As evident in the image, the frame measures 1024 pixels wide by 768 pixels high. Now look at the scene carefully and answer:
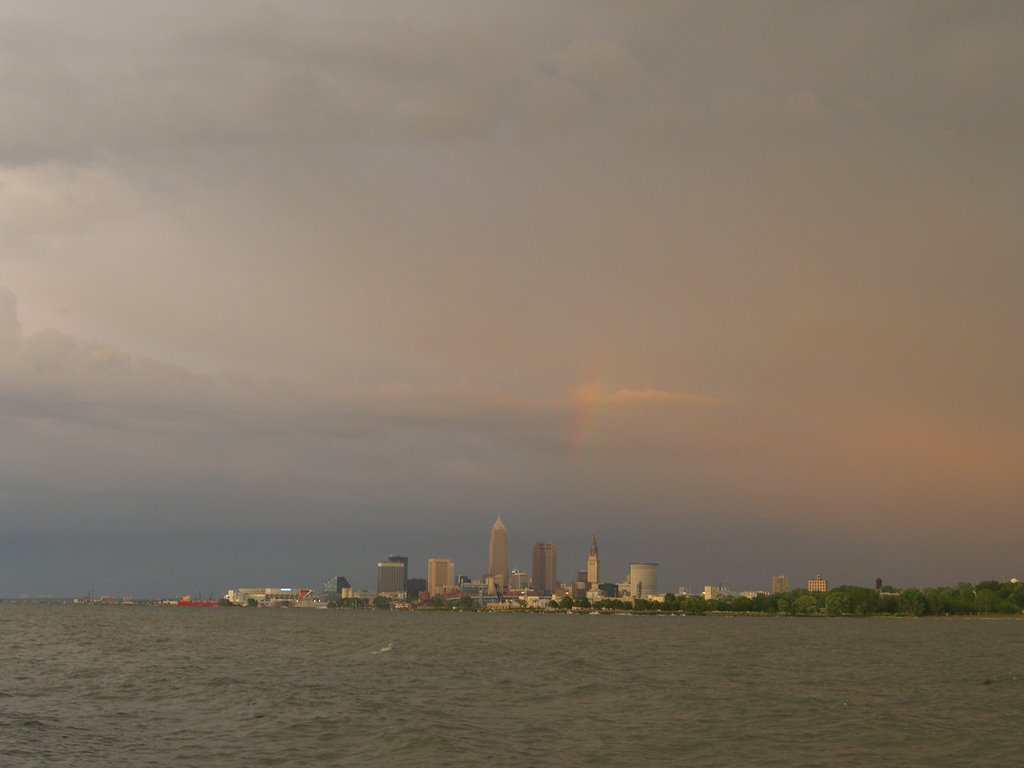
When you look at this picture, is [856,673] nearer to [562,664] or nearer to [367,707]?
[562,664]

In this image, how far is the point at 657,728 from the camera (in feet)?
168

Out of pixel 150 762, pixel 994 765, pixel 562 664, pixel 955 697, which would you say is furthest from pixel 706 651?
pixel 150 762

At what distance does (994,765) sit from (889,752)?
4285 mm

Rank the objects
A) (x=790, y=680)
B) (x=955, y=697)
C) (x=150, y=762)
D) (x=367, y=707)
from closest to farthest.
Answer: (x=150, y=762) → (x=367, y=707) → (x=955, y=697) → (x=790, y=680)

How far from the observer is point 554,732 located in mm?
49594

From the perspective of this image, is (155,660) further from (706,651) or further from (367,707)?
(706,651)

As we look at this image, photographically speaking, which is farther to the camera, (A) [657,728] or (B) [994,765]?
(A) [657,728]

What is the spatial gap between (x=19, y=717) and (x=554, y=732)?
2855 cm

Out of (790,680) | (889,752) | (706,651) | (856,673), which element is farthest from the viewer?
(706,651)

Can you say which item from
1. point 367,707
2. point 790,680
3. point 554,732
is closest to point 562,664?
point 790,680

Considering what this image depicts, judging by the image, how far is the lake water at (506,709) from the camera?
43.8m

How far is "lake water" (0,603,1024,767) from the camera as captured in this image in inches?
1724

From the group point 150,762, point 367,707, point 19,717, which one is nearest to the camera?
point 150,762

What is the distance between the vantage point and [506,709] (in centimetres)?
5888
